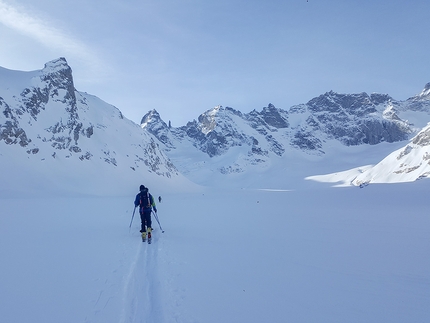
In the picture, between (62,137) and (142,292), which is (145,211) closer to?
(142,292)

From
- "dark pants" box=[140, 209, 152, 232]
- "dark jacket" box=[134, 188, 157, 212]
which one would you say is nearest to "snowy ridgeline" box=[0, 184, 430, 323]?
"dark pants" box=[140, 209, 152, 232]

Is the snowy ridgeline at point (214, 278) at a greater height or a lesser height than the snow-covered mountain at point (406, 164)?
lesser

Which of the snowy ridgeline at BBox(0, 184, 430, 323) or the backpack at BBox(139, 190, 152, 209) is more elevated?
the backpack at BBox(139, 190, 152, 209)

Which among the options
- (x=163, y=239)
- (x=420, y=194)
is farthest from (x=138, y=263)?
(x=420, y=194)

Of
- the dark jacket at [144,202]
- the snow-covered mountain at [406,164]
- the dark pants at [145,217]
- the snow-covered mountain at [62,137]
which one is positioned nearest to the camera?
the dark pants at [145,217]

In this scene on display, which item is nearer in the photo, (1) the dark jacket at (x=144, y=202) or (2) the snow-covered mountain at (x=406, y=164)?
(1) the dark jacket at (x=144, y=202)

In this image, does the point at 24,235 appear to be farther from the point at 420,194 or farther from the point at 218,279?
the point at 420,194

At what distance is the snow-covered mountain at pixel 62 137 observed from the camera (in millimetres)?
43875

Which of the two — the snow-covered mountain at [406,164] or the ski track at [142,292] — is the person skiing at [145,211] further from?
the snow-covered mountain at [406,164]

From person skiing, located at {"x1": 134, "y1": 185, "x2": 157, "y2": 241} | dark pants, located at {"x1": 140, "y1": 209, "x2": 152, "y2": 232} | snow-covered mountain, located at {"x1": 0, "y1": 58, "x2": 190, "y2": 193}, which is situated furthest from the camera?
snow-covered mountain, located at {"x1": 0, "y1": 58, "x2": 190, "y2": 193}

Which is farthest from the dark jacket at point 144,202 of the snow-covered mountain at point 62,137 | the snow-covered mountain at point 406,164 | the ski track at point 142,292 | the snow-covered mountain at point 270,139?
the snow-covered mountain at point 270,139

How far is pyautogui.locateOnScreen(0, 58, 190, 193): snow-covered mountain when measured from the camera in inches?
1727

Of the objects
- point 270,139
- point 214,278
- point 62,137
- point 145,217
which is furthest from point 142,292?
point 270,139

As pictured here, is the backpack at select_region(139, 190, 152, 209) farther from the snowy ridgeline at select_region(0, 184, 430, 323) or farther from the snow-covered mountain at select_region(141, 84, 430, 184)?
the snow-covered mountain at select_region(141, 84, 430, 184)
